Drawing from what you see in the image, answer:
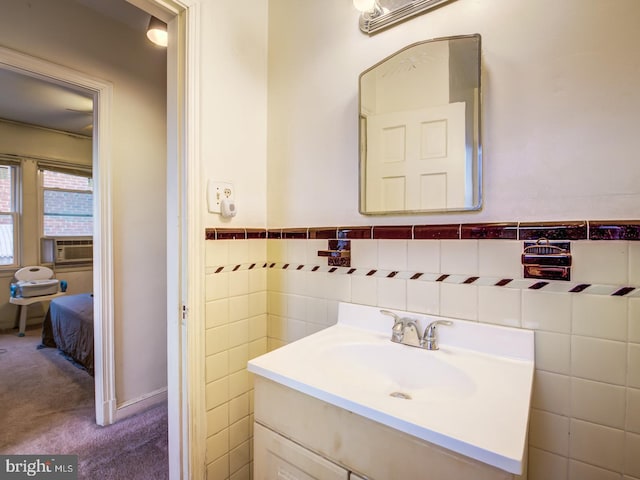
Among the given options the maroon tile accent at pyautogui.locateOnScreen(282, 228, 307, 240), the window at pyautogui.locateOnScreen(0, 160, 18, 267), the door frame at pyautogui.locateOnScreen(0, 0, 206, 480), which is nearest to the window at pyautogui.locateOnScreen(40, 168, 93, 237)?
the window at pyautogui.locateOnScreen(0, 160, 18, 267)

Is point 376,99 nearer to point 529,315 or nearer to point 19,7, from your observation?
point 529,315

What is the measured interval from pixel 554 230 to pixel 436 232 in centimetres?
31

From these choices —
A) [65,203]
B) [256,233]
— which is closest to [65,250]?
[65,203]

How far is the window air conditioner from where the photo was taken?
12.8ft

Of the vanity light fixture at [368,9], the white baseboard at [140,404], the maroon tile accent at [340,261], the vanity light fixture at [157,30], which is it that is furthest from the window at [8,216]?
the vanity light fixture at [368,9]

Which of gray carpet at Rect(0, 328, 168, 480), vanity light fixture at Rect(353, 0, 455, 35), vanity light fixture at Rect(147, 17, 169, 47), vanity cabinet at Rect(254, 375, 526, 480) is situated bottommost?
gray carpet at Rect(0, 328, 168, 480)

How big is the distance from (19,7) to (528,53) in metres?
2.42

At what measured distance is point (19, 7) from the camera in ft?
5.15

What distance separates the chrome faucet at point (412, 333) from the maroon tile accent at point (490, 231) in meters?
0.28

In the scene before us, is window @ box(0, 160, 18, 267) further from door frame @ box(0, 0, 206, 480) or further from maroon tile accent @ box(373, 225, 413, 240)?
maroon tile accent @ box(373, 225, 413, 240)

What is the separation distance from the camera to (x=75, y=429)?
1.74 metres

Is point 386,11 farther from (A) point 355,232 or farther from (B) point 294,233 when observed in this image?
(B) point 294,233

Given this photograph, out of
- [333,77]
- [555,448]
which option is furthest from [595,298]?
[333,77]

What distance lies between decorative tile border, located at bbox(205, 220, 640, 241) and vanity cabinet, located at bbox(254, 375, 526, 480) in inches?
23.4
